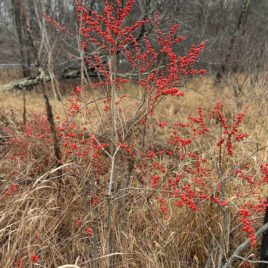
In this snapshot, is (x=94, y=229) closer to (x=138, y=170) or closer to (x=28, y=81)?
(x=138, y=170)

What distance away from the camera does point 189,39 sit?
32.8 feet

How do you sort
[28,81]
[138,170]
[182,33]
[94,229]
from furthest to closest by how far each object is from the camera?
[182,33] → [28,81] → [138,170] → [94,229]

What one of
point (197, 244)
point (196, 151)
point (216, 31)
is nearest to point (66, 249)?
point (197, 244)

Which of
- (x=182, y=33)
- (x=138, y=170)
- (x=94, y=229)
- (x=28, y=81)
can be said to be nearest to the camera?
(x=94, y=229)

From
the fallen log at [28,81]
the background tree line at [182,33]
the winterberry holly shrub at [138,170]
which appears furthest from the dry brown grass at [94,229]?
the fallen log at [28,81]

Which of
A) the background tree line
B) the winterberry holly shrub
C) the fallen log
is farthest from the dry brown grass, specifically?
the fallen log

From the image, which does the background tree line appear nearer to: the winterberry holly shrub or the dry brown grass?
the winterberry holly shrub

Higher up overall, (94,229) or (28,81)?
(94,229)

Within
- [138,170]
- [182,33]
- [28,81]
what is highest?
[182,33]

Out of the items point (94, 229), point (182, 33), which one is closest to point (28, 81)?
point (182, 33)

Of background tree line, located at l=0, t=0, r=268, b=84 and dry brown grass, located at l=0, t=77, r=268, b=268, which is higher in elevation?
background tree line, located at l=0, t=0, r=268, b=84

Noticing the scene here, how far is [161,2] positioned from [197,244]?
655 centimetres

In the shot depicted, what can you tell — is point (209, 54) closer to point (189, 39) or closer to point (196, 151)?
point (189, 39)

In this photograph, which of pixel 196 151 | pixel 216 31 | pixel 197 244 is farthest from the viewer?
pixel 216 31
